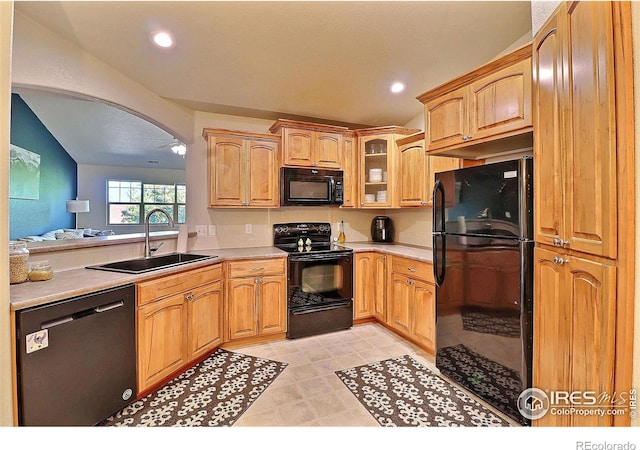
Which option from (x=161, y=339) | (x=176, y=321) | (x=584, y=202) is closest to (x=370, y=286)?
(x=176, y=321)

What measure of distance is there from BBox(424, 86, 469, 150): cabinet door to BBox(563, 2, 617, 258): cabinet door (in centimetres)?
90

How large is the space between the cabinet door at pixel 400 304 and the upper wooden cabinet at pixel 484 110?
51.4 inches

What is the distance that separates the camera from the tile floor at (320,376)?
1.79 metres

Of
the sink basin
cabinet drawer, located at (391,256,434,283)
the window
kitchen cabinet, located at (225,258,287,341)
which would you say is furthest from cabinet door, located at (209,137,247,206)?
the window

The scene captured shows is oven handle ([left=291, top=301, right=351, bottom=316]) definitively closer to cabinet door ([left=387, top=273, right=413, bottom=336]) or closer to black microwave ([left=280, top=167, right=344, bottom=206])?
cabinet door ([left=387, top=273, right=413, bottom=336])

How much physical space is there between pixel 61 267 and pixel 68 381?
0.86 metres

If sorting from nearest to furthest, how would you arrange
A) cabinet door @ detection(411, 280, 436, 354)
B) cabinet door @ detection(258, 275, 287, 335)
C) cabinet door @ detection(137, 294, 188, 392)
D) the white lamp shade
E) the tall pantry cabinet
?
the tall pantry cabinet, cabinet door @ detection(137, 294, 188, 392), cabinet door @ detection(411, 280, 436, 354), cabinet door @ detection(258, 275, 287, 335), the white lamp shade

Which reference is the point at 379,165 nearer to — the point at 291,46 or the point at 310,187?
the point at 310,187

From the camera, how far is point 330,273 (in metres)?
3.09

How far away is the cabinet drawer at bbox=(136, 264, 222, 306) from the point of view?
1883 millimetres

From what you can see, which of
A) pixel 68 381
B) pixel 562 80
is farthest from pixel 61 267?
pixel 562 80

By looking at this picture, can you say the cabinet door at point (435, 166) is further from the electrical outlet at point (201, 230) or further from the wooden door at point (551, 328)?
the electrical outlet at point (201, 230)

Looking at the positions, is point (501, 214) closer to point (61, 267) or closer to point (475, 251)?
point (475, 251)

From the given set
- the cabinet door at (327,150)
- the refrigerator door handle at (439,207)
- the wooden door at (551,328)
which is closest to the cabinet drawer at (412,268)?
the refrigerator door handle at (439,207)
